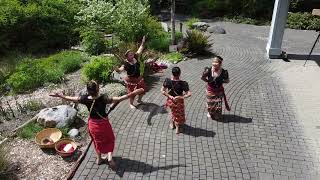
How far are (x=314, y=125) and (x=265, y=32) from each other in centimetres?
1008

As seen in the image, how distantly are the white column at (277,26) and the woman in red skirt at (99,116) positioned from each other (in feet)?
28.4

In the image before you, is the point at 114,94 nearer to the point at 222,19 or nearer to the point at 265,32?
the point at 265,32

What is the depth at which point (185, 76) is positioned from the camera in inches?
468

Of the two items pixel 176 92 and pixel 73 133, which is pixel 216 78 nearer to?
pixel 176 92

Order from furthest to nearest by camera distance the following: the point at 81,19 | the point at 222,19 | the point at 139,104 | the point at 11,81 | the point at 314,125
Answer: the point at 222,19 < the point at 81,19 < the point at 11,81 < the point at 139,104 < the point at 314,125

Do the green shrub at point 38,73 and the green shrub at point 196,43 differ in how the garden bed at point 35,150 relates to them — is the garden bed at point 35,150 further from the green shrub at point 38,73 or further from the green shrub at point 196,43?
the green shrub at point 196,43

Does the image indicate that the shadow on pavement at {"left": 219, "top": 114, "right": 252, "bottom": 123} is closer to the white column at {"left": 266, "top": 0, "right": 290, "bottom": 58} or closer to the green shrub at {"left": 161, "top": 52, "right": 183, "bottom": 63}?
the green shrub at {"left": 161, "top": 52, "right": 183, "bottom": 63}

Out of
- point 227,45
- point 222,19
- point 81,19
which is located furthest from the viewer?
point 222,19

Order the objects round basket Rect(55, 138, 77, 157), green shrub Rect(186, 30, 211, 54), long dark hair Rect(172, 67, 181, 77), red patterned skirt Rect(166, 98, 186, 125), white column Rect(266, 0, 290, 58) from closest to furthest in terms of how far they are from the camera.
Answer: round basket Rect(55, 138, 77, 157) < long dark hair Rect(172, 67, 181, 77) < red patterned skirt Rect(166, 98, 186, 125) < white column Rect(266, 0, 290, 58) < green shrub Rect(186, 30, 211, 54)

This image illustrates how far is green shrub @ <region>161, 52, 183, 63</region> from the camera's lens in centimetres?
1321

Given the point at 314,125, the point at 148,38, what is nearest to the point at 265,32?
the point at 148,38

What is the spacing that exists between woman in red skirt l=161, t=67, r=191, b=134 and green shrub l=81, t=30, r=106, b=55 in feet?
21.5

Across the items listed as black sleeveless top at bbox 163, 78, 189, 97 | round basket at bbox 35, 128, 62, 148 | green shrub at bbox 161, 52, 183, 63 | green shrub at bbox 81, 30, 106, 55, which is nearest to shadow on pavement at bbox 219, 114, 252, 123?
black sleeveless top at bbox 163, 78, 189, 97

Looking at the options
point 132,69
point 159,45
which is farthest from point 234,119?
point 159,45
